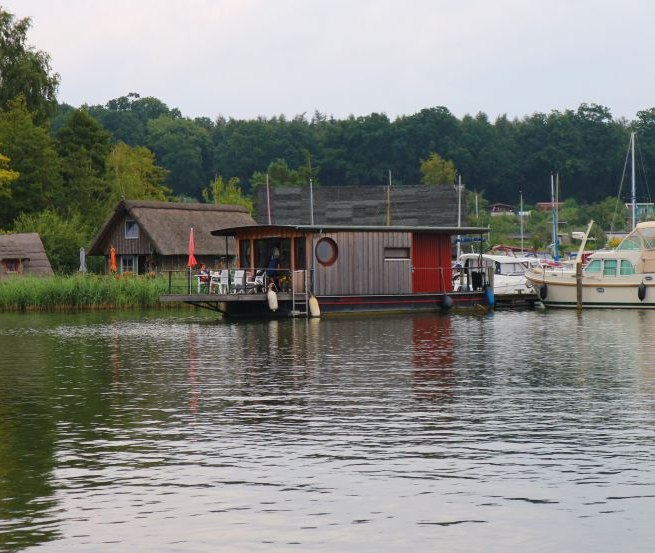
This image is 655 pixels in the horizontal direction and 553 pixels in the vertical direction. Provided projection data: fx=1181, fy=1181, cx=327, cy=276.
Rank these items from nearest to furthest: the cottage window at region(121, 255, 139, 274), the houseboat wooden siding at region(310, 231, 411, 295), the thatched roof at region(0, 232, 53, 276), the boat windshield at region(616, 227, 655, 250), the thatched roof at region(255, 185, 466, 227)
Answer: the houseboat wooden siding at region(310, 231, 411, 295) < the boat windshield at region(616, 227, 655, 250) < the thatched roof at region(0, 232, 53, 276) < the cottage window at region(121, 255, 139, 274) < the thatched roof at region(255, 185, 466, 227)

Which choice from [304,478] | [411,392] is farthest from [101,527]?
[411,392]

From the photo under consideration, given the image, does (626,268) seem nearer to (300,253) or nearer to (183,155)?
(300,253)

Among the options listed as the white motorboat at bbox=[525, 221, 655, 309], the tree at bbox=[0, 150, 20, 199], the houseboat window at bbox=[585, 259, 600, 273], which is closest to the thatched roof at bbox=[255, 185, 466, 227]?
the tree at bbox=[0, 150, 20, 199]

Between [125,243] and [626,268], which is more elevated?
[125,243]

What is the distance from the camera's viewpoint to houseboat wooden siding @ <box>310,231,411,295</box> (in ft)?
158

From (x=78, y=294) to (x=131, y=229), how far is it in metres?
19.2

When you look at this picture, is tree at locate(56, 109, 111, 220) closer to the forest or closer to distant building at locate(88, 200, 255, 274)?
distant building at locate(88, 200, 255, 274)

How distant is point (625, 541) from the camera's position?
36.6 ft

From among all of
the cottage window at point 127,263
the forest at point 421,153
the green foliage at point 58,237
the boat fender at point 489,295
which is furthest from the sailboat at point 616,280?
the forest at point 421,153

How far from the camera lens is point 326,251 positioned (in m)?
48.2

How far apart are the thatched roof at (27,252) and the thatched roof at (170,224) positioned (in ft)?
14.8

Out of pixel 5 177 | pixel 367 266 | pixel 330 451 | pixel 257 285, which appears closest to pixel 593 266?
pixel 367 266

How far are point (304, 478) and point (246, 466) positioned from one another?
108 cm

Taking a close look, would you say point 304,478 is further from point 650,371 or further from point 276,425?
point 650,371
